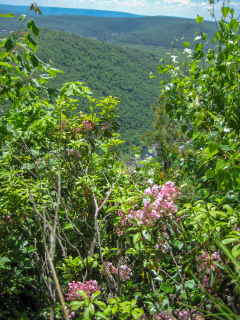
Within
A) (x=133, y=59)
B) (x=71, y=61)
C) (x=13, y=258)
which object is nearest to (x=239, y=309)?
(x=13, y=258)

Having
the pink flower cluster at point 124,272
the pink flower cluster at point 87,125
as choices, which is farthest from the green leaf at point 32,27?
the pink flower cluster at point 124,272

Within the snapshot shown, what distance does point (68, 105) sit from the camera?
202cm

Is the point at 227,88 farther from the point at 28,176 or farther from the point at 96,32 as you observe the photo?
the point at 96,32

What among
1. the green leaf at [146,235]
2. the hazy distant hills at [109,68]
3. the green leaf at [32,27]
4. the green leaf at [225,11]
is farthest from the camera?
the hazy distant hills at [109,68]

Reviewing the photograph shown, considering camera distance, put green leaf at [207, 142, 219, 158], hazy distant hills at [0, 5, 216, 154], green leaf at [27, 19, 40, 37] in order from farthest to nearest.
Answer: hazy distant hills at [0, 5, 216, 154] < green leaf at [27, 19, 40, 37] < green leaf at [207, 142, 219, 158]

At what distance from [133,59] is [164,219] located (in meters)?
94.3

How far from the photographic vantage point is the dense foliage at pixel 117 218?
39.2 inches

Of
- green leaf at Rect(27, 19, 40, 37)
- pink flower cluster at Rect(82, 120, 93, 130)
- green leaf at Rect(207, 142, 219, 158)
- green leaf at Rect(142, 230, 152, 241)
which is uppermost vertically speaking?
green leaf at Rect(27, 19, 40, 37)

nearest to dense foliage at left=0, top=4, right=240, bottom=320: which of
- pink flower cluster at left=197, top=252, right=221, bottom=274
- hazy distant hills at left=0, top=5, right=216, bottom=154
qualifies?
pink flower cluster at left=197, top=252, right=221, bottom=274

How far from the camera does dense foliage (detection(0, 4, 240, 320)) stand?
996mm

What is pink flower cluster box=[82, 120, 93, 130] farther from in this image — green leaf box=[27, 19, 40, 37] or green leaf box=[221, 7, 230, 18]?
green leaf box=[221, 7, 230, 18]

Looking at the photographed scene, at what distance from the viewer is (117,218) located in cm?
115

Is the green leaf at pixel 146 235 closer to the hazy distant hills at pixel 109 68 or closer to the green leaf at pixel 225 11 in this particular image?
the green leaf at pixel 225 11

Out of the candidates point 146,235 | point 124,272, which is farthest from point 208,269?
point 124,272
